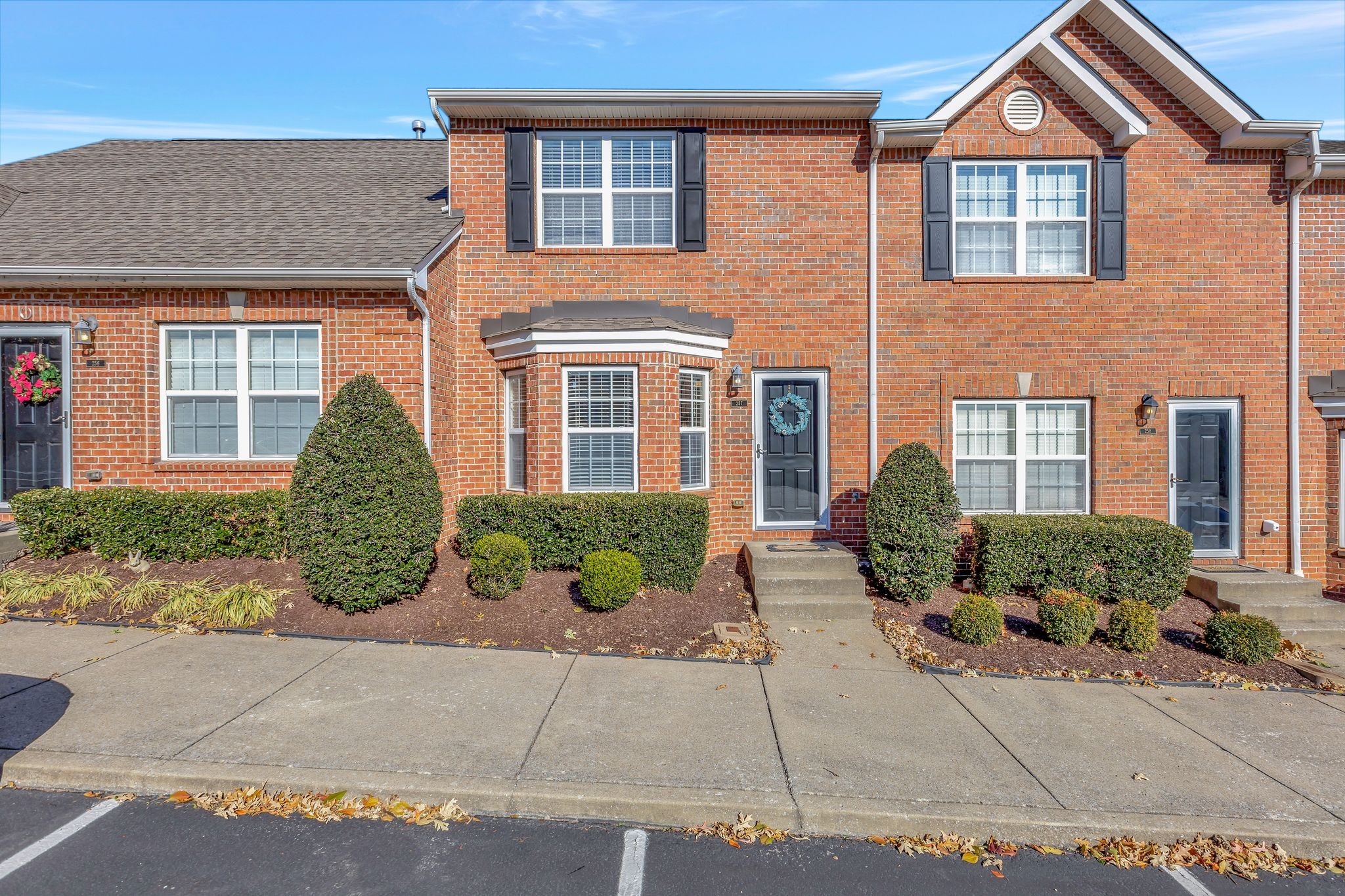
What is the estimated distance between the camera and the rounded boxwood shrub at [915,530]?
720 cm

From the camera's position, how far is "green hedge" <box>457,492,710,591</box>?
23.6ft

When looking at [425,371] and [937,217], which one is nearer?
[425,371]

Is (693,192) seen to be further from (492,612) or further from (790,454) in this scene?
(492,612)

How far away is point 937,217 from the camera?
28.7 feet

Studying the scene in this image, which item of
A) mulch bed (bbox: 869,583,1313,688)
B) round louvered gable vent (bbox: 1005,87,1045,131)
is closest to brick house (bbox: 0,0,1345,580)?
round louvered gable vent (bbox: 1005,87,1045,131)

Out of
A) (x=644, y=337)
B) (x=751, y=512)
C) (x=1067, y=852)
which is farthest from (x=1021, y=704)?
(x=644, y=337)

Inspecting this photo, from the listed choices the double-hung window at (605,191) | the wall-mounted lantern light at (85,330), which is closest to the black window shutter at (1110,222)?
the double-hung window at (605,191)

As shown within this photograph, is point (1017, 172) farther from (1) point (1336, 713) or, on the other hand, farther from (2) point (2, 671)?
(2) point (2, 671)

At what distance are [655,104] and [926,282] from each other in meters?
4.34

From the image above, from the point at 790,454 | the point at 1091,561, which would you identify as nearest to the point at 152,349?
the point at 790,454

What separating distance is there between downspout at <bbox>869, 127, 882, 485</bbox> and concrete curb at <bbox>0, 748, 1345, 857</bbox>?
562 cm

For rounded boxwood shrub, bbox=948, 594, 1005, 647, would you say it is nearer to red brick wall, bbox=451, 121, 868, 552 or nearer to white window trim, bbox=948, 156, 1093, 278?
red brick wall, bbox=451, 121, 868, 552

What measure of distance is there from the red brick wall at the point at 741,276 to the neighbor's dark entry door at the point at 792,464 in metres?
0.24

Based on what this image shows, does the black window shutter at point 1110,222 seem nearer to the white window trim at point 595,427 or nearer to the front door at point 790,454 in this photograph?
the front door at point 790,454
